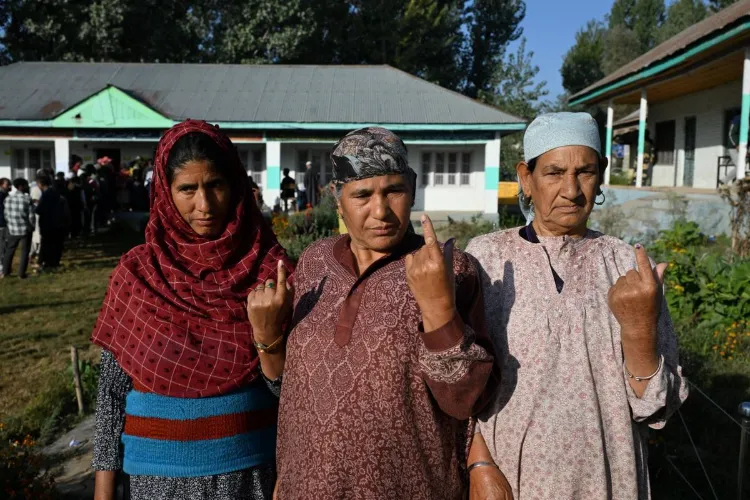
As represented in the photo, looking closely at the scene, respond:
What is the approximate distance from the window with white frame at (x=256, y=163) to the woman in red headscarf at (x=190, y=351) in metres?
16.6

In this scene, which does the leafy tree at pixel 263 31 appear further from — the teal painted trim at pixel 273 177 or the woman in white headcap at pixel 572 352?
the woman in white headcap at pixel 572 352

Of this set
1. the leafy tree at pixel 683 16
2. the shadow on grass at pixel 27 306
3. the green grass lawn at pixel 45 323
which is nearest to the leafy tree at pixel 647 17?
the leafy tree at pixel 683 16

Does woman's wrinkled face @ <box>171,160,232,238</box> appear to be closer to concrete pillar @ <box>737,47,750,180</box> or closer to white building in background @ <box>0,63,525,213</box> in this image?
concrete pillar @ <box>737,47,750,180</box>

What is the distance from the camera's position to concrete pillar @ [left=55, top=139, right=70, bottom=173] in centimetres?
1741

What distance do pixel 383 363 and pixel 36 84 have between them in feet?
68.5

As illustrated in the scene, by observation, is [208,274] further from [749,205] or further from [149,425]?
[749,205]

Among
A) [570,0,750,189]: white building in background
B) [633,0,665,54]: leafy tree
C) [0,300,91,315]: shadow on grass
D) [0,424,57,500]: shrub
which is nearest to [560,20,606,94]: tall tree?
[633,0,665,54]: leafy tree

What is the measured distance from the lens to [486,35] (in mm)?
34375

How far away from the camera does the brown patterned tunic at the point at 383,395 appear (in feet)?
5.29

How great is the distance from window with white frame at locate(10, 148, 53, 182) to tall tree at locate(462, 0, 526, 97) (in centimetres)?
2257

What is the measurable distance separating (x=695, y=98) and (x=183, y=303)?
1480cm

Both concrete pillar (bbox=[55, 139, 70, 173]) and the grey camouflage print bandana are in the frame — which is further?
concrete pillar (bbox=[55, 139, 70, 173])

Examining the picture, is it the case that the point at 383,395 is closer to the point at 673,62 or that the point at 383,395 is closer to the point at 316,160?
the point at 673,62

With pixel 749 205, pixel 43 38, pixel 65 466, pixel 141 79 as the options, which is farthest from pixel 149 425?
pixel 43 38
